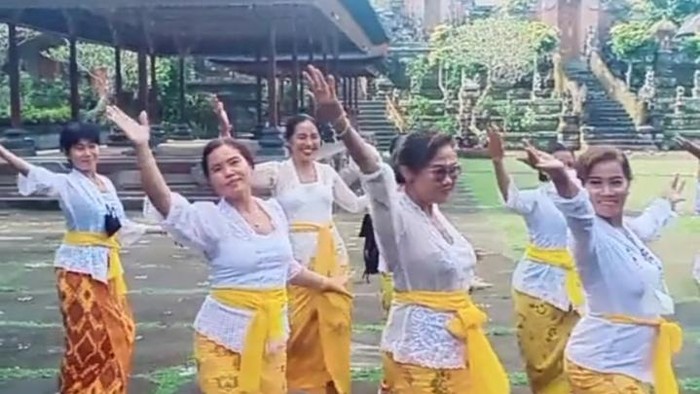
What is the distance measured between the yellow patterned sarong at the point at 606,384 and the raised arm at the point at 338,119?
36.0 inches

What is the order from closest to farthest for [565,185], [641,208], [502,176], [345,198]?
1. [565,185]
2. [502,176]
3. [345,198]
4. [641,208]

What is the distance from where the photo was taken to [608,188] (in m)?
3.73

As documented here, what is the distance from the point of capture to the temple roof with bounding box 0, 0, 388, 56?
1540cm

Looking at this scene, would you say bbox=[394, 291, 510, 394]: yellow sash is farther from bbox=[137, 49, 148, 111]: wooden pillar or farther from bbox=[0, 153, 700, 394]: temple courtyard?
bbox=[137, 49, 148, 111]: wooden pillar

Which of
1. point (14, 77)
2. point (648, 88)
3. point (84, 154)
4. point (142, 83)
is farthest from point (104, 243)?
point (648, 88)

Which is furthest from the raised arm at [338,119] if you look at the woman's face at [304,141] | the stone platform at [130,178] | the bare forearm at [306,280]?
the stone platform at [130,178]

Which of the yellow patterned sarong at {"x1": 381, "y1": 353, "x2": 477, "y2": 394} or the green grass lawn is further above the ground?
the yellow patterned sarong at {"x1": 381, "y1": 353, "x2": 477, "y2": 394}

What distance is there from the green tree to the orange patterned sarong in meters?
38.8

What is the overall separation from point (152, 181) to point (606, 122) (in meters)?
37.3

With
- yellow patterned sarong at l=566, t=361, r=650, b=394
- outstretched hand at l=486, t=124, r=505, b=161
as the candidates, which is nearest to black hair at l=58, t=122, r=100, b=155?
outstretched hand at l=486, t=124, r=505, b=161

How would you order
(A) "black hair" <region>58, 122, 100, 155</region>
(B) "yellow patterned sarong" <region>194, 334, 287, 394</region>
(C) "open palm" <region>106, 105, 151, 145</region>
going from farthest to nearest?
(A) "black hair" <region>58, 122, 100, 155</region>, (B) "yellow patterned sarong" <region>194, 334, 287, 394</region>, (C) "open palm" <region>106, 105, 151, 145</region>

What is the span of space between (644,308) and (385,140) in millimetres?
32747

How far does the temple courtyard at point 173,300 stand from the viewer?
674 cm

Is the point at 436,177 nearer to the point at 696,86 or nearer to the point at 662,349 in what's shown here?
the point at 662,349
